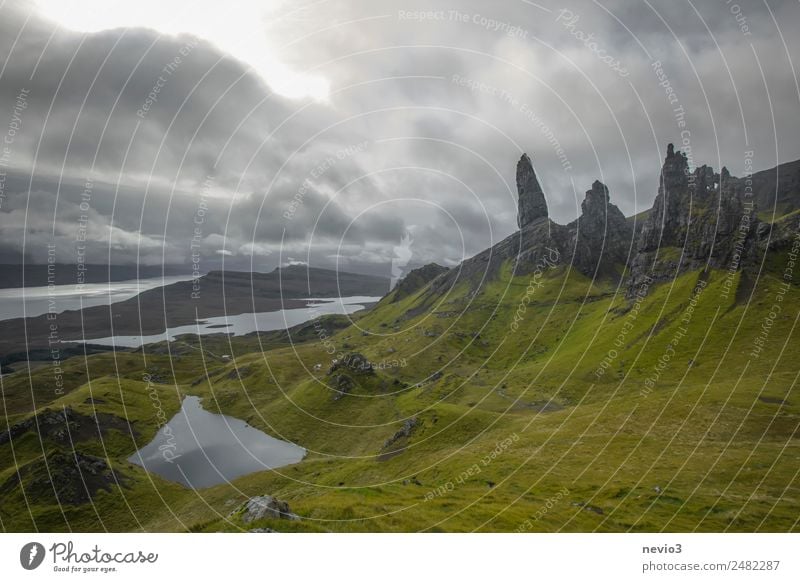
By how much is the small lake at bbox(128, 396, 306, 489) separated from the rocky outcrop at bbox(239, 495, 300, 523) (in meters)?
82.8

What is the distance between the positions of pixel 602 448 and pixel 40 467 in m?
123

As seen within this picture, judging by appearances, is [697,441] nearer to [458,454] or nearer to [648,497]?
[648,497]

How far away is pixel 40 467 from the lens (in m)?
90.4

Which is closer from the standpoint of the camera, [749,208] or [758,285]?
[758,285]

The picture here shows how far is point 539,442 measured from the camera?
7825 cm

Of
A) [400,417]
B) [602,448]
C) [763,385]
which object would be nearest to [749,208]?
[763,385]

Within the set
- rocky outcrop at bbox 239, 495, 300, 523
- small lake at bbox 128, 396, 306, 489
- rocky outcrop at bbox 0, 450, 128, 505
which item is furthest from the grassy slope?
small lake at bbox 128, 396, 306, 489

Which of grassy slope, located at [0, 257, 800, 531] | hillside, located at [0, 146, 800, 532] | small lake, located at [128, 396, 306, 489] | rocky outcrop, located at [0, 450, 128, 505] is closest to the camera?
grassy slope, located at [0, 257, 800, 531]

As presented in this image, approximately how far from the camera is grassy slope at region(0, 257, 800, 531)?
43969 mm

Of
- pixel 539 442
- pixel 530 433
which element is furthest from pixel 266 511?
pixel 530 433

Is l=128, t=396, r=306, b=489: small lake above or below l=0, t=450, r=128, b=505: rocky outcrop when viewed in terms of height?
below

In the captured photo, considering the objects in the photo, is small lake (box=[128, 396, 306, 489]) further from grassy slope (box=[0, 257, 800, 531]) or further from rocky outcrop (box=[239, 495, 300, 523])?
rocky outcrop (box=[239, 495, 300, 523])

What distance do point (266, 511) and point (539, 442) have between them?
211 ft
